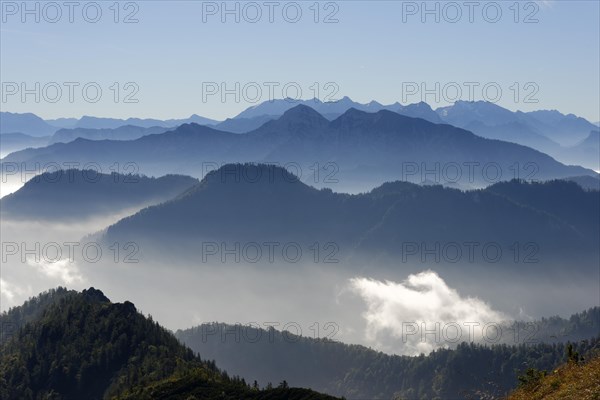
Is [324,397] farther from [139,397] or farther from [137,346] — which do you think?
[137,346]

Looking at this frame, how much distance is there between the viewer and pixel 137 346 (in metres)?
194

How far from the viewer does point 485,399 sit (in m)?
41.5

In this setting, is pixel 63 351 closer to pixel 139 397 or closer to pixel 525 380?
pixel 139 397

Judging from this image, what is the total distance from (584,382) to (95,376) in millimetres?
166743

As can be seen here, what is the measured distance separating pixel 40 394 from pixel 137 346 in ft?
98.5

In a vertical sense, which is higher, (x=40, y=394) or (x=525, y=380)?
(x=525, y=380)

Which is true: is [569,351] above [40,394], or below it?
above

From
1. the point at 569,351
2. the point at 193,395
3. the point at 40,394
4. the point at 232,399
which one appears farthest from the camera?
the point at 40,394

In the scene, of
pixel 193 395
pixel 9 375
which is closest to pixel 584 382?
pixel 193 395

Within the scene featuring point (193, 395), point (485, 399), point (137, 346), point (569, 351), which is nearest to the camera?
point (485, 399)

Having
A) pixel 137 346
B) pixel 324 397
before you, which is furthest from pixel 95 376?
pixel 324 397

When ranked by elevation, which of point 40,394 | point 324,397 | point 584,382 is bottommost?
point 40,394

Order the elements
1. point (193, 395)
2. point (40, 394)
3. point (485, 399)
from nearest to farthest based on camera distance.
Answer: point (485, 399)
point (193, 395)
point (40, 394)

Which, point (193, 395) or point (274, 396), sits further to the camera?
point (193, 395)
